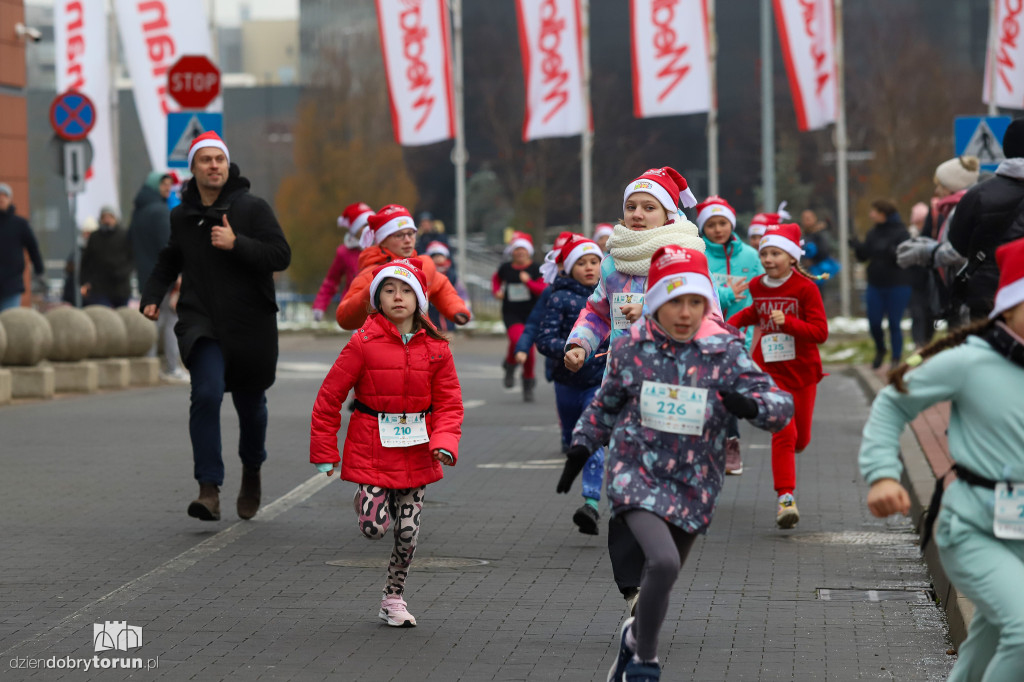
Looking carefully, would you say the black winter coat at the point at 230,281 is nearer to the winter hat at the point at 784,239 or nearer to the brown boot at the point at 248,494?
the brown boot at the point at 248,494

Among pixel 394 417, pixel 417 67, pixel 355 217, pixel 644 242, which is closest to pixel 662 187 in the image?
pixel 644 242

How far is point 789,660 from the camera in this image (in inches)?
263

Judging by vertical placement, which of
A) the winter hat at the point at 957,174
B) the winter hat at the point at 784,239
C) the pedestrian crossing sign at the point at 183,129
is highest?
the pedestrian crossing sign at the point at 183,129

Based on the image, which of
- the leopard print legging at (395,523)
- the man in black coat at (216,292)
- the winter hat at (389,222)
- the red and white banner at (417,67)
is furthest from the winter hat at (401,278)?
the red and white banner at (417,67)

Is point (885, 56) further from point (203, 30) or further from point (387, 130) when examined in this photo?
point (203, 30)

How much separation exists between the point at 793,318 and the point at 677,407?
4659 mm

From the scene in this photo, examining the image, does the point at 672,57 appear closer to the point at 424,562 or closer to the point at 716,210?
the point at 716,210

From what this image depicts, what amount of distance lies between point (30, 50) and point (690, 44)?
248 ft

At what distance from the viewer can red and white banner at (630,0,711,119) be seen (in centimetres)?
3209

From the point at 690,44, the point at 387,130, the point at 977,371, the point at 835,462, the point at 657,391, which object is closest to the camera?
the point at 977,371

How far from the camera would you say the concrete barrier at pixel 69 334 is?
62.7ft

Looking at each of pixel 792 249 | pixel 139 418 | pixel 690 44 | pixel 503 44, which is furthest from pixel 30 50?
pixel 792 249

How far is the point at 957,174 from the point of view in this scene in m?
12.4

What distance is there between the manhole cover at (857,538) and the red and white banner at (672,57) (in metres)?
22.8
